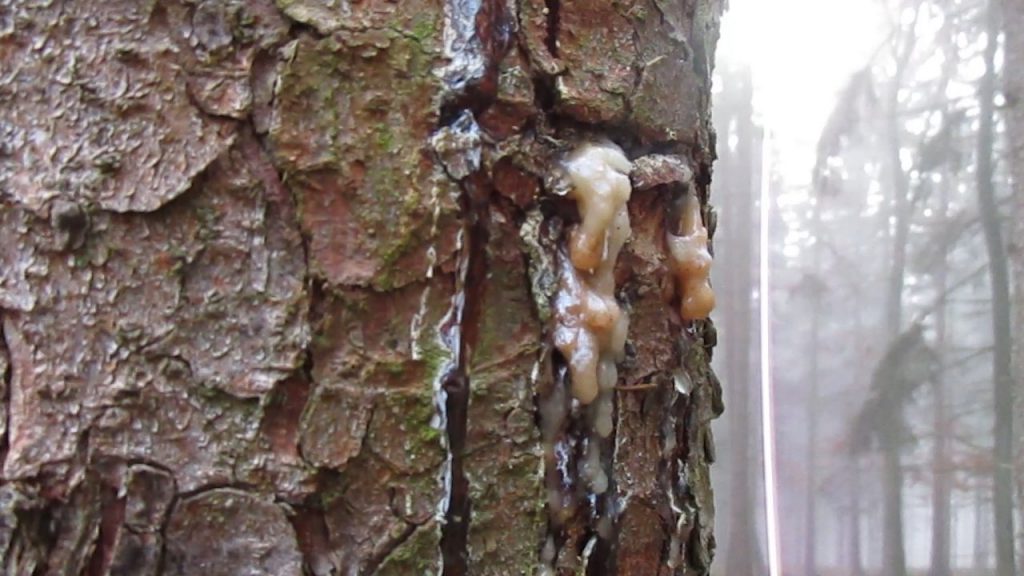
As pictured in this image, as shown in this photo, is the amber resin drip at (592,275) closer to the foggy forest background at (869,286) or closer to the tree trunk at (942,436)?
the foggy forest background at (869,286)

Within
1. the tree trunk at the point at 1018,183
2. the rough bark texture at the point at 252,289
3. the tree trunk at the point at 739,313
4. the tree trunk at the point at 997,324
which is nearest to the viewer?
the rough bark texture at the point at 252,289

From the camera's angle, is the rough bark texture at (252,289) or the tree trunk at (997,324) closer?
the rough bark texture at (252,289)

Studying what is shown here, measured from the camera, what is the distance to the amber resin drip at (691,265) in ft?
1.34

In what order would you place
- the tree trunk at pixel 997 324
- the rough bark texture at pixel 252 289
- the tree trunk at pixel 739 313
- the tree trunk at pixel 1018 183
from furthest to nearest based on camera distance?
the tree trunk at pixel 739 313, the tree trunk at pixel 997 324, the tree trunk at pixel 1018 183, the rough bark texture at pixel 252 289

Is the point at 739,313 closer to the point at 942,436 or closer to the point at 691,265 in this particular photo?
the point at 942,436

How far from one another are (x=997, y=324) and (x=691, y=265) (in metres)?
2.07

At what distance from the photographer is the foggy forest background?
2135 millimetres

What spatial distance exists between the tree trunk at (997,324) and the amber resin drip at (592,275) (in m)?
2.10

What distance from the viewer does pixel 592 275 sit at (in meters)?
0.36

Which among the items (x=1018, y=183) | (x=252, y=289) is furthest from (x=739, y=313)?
(x=252, y=289)

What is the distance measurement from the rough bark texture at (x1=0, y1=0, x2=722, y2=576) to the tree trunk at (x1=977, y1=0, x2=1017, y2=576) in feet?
7.11

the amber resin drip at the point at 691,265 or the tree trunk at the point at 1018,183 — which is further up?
the tree trunk at the point at 1018,183

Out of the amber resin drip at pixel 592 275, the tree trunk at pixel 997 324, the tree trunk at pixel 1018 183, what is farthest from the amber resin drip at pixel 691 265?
the tree trunk at pixel 997 324

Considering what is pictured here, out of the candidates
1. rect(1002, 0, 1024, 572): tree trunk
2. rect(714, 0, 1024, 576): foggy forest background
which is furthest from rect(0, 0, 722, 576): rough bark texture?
rect(714, 0, 1024, 576): foggy forest background
